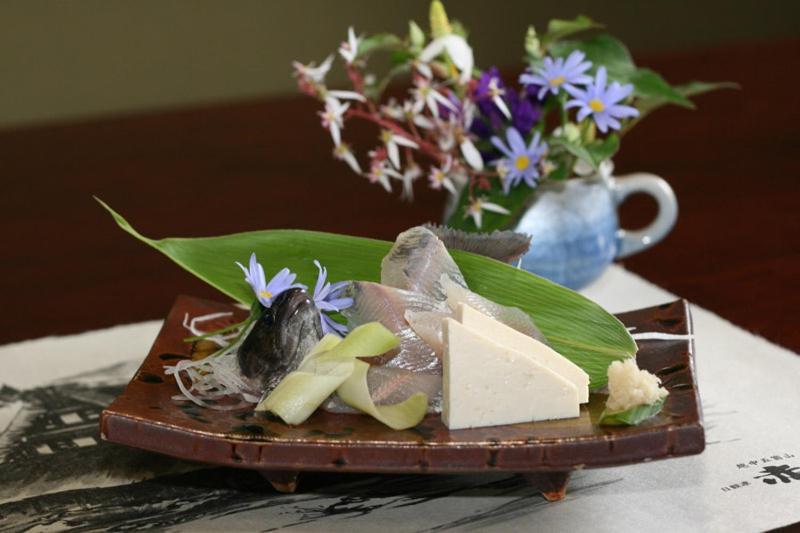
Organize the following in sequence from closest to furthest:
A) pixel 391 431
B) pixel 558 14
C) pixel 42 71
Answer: pixel 391 431 → pixel 42 71 → pixel 558 14

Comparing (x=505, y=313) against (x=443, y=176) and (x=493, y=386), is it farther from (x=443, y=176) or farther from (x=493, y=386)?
(x=443, y=176)

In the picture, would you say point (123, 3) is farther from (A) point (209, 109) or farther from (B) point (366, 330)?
(B) point (366, 330)

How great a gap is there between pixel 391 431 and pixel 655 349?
0.27 m

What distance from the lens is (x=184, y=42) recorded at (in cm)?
369

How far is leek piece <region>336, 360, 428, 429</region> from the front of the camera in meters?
0.87

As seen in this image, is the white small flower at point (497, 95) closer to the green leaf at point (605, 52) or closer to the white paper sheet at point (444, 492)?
the green leaf at point (605, 52)

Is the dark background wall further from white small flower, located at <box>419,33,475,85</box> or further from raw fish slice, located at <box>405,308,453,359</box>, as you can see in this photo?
raw fish slice, located at <box>405,308,453,359</box>

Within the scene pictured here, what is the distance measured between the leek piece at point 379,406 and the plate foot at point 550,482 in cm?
9

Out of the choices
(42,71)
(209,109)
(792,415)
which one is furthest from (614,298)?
(42,71)

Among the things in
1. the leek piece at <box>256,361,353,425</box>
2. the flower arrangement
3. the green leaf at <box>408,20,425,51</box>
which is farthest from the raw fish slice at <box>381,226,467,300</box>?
the green leaf at <box>408,20,425,51</box>

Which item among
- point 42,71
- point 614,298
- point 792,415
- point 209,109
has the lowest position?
point 792,415

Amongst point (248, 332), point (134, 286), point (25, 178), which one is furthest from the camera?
point (25, 178)

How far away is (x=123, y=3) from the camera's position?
362cm

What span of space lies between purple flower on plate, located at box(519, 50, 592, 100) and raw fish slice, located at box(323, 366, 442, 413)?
43cm
